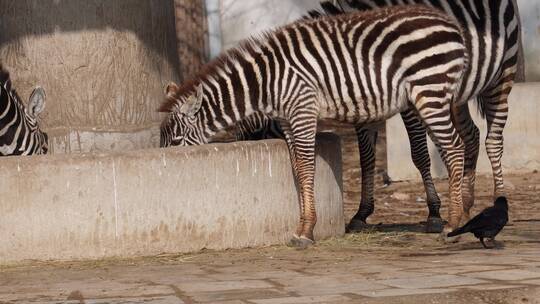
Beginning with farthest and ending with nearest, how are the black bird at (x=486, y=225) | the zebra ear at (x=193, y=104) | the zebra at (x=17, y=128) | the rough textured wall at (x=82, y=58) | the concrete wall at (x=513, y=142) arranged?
the concrete wall at (x=513, y=142) < the rough textured wall at (x=82, y=58) < the zebra at (x=17, y=128) < the zebra ear at (x=193, y=104) < the black bird at (x=486, y=225)

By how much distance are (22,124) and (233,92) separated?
5.96 feet

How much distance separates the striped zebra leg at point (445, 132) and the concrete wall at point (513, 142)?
14.6ft

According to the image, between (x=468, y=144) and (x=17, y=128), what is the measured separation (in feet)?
13.1

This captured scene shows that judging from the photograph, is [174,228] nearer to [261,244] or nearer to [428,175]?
[261,244]

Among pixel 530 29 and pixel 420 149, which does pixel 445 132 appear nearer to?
pixel 420 149

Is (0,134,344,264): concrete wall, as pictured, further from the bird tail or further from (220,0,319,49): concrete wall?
(220,0,319,49): concrete wall

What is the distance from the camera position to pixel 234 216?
29.8 feet

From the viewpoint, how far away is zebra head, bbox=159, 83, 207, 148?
9672mm

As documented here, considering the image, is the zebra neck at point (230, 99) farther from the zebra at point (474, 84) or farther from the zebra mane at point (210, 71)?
the zebra at point (474, 84)

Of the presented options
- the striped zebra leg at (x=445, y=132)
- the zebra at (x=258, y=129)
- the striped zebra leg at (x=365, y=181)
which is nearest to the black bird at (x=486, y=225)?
the striped zebra leg at (x=445, y=132)

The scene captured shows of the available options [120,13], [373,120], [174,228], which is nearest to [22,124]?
[120,13]

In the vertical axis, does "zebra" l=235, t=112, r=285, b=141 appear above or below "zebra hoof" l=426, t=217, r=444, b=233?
above

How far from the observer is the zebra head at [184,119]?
967 cm

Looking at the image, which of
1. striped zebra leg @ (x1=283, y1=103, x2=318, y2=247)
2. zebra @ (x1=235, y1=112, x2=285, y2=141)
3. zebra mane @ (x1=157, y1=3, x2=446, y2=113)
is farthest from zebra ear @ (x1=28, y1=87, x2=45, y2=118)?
striped zebra leg @ (x1=283, y1=103, x2=318, y2=247)
